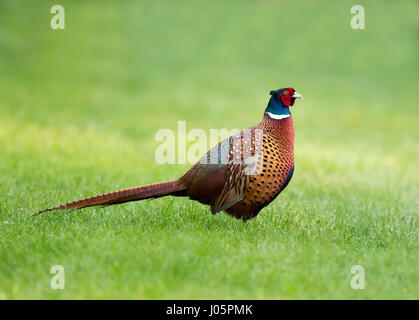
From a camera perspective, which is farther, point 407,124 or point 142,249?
point 407,124

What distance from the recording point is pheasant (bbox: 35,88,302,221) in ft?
17.4

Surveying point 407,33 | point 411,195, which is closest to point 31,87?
point 411,195

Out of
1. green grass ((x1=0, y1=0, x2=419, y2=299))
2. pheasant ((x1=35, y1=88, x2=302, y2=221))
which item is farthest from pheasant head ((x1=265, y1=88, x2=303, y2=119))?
green grass ((x1=0, y1=0, x2=419, y2=299))

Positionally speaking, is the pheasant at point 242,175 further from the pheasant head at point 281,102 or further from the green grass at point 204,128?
the green grass at point 204,128

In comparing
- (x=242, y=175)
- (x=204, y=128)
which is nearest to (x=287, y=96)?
(x=242, y=175)

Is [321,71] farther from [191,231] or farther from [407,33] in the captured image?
[191,231]

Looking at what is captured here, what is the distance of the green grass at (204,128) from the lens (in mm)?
4578

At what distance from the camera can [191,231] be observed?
17.5ft

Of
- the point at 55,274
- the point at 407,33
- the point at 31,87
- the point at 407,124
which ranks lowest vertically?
the point at 55,274

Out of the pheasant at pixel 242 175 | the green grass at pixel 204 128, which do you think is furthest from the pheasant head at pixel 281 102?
the green grass at pixel 204 128

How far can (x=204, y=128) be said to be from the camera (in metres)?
12.2

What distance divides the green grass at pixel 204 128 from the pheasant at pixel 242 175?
28cm

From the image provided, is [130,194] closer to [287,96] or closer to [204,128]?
[287,96]

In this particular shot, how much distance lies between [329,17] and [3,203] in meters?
17.3
